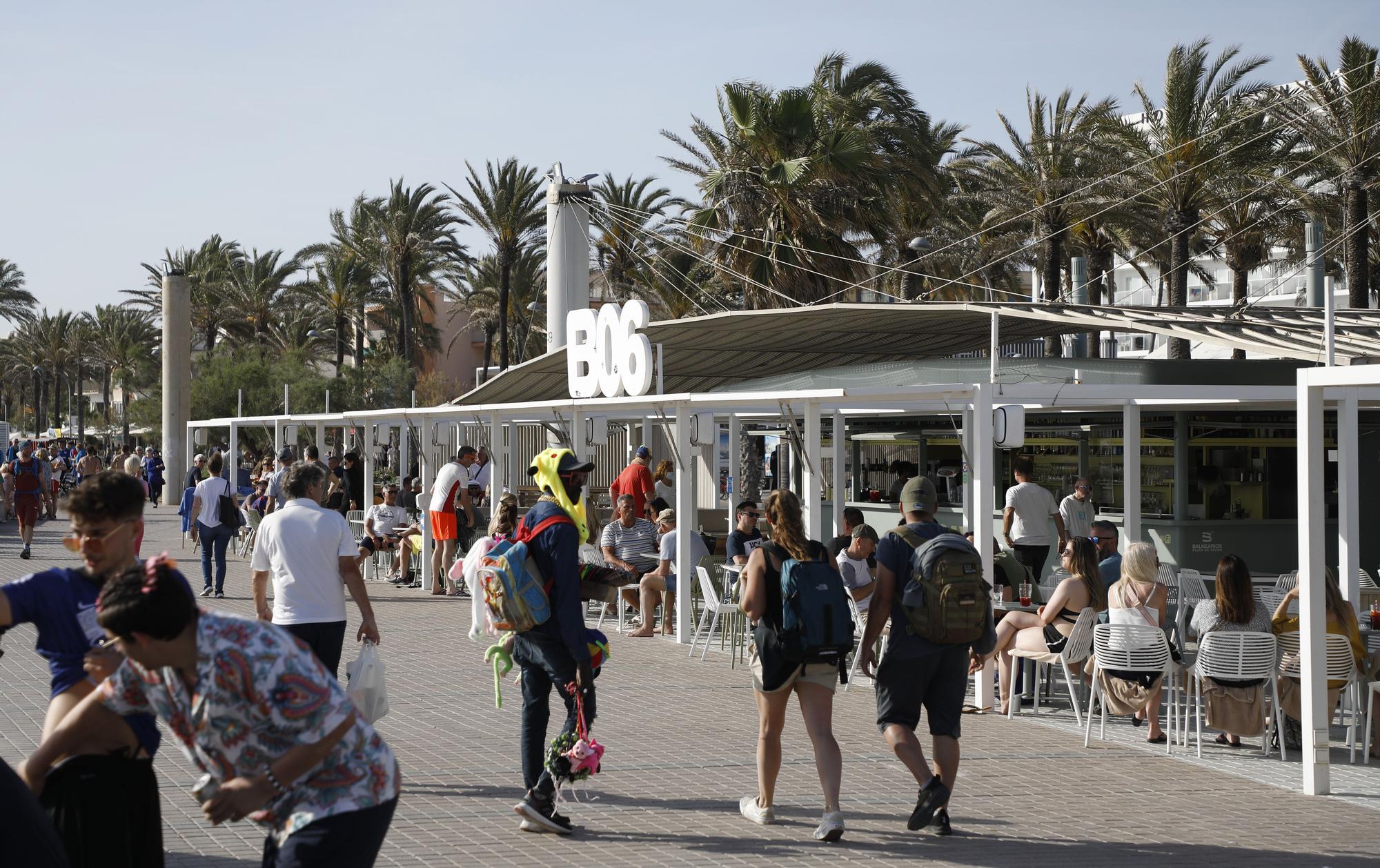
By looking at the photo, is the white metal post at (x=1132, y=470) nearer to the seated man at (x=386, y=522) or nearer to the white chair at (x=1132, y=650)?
the white chair at (x=1132, y=650)

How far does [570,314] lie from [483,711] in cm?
988

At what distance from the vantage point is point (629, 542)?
14617mm

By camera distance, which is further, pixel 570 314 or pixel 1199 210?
pixel 1199 210

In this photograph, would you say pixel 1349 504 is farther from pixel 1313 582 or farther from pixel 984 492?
pixel 1313 582

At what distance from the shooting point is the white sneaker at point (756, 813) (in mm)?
6785

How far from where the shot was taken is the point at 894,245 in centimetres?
3775

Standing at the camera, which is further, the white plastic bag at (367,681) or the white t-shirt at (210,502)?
the white t-shirt at (210,502)

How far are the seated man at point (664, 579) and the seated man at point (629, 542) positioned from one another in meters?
0.15

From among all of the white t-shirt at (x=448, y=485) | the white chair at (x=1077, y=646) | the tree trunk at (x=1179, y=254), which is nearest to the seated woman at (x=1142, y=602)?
the white chair at (x=1077, y=646)

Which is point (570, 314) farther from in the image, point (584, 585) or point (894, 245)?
point (894, 245)

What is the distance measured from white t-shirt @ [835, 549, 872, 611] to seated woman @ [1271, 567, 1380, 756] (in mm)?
3250

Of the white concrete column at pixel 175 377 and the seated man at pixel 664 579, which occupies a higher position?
the white concrete column at pixel 175 377

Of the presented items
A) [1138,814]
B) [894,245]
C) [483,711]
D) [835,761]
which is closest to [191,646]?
[835,761]

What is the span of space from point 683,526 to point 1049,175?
21590mm
